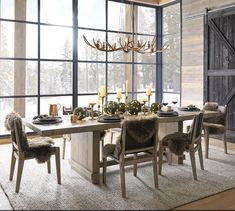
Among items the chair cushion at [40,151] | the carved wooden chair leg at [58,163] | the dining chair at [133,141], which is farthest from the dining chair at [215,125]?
the chair cushion at [40,151]

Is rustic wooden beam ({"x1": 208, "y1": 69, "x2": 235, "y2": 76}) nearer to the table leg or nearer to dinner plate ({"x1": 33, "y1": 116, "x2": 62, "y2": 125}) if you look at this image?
the table leg

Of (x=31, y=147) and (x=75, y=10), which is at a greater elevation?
(x=75, y=10)

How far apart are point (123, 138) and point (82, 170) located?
93 cm

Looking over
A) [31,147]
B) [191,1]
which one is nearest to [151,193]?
[31,147]

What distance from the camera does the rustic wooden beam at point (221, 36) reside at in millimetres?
5484

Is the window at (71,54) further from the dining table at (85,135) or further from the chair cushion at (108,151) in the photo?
the chair cushion at (108,151)

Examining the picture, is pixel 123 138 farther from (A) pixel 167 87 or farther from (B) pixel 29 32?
(A) pixel 167 87

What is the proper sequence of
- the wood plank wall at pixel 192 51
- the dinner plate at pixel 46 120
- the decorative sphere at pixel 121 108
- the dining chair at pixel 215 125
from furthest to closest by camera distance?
the wood plank wall at pixel 192 51
the dining chair at pixel 215 125
the decorative sphere at pixel 121 108
the dinner plate at pixel 46 120

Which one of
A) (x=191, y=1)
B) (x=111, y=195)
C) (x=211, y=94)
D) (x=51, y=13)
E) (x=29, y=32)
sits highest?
(x=191, y=1)

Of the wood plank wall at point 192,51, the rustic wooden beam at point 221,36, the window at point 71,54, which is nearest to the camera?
the rustic wooden beam at point 221,36

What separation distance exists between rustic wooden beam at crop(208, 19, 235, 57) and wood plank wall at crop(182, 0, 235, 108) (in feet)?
0.99

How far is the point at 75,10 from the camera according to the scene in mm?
6160

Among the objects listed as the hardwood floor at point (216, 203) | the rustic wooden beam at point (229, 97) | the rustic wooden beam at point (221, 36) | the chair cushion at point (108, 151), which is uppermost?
the rustic wooden beam at point (221, 36)

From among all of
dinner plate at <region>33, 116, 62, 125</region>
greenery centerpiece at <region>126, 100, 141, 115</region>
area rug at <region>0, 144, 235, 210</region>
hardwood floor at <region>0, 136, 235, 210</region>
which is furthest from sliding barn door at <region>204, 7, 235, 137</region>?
dinner plate at <region>33, 116, 62, 125</region>
